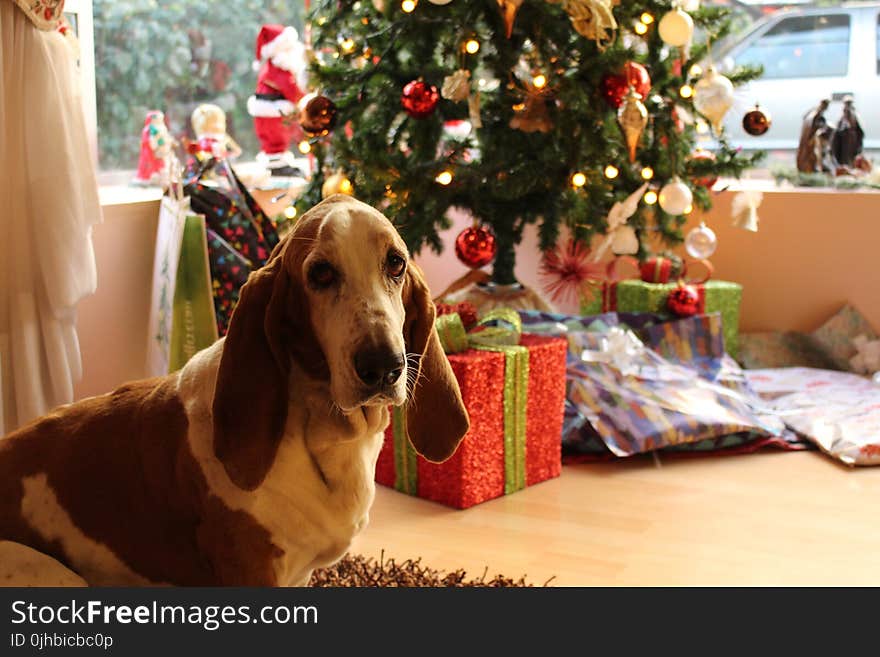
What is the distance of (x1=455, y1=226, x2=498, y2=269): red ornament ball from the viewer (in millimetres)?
3152

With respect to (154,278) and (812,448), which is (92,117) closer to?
(154,278)

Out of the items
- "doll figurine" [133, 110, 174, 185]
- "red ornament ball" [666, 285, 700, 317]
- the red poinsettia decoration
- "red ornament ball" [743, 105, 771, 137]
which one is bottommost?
"red ornament ball" [666, 285, 700, 317]

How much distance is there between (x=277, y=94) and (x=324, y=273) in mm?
2728

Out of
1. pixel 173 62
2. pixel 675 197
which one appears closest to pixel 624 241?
→ pixel 675 197

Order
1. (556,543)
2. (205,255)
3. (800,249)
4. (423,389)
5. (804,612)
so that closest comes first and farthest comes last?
(804,612) → (423,389) → (556,543) → (205,255) → (800,249)

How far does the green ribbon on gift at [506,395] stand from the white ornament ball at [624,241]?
56 cm

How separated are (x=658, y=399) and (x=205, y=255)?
1.38 metres

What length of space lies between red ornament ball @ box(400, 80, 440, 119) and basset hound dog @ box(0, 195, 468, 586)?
1621 mm

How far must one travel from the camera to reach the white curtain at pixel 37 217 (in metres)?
2.37

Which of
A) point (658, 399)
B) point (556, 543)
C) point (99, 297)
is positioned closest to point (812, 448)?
point (658, 399)

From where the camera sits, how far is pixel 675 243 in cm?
348

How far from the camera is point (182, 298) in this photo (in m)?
2.97

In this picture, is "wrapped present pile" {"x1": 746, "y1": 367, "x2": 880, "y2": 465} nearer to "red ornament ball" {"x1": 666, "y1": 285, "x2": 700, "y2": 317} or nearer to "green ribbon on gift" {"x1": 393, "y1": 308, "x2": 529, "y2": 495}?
"red ornament ball" {"x1": 666, "y1": 285, "x2": 700, "y2": 317}

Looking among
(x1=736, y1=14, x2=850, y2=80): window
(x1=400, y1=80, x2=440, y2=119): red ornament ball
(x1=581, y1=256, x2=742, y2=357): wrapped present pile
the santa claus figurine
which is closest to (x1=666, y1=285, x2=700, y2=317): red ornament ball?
(x1=581, y1=256, x2=742, y2=357): wrapped present pile
